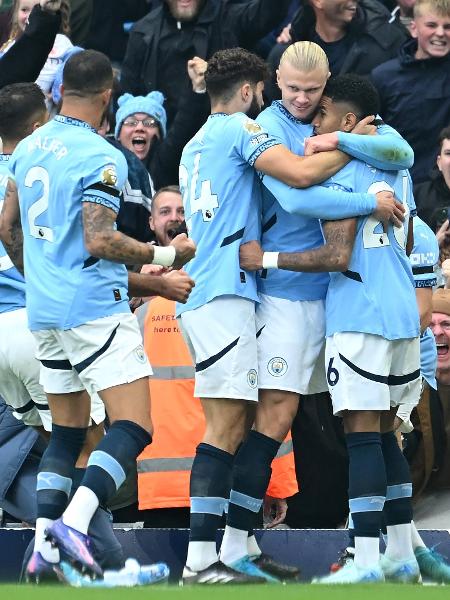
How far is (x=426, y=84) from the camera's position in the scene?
12180mm

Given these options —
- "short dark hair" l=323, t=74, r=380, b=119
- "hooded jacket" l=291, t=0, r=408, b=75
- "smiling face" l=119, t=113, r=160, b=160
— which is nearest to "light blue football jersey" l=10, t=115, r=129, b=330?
"short dark hair" l=323, t=74, r=380, b=119

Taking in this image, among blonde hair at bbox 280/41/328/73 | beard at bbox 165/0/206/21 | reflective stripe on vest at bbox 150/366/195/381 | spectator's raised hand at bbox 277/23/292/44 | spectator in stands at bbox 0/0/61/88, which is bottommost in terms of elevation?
reflective stripe on vest at bbox 150/366/195/381

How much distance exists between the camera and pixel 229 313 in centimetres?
820

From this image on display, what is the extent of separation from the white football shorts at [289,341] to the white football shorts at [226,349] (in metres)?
0.08

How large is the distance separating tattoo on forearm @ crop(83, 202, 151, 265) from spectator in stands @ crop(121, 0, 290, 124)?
520cm

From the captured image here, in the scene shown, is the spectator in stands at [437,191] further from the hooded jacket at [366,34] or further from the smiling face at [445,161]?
the hooded jacket at [366,34]

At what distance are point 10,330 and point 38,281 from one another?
52.2 inches

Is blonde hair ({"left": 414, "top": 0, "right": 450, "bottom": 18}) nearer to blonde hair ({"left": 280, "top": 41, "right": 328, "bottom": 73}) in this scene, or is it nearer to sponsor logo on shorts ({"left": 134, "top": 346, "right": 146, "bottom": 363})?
blonde hair ({"left": 280, "top": 41, "right": 328, "bottom": 73})

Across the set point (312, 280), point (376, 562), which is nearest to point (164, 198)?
point (312, 280)

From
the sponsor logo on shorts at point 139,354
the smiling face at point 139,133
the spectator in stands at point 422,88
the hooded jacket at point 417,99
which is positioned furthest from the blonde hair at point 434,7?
the sponsor logo on shorts at point 139,354

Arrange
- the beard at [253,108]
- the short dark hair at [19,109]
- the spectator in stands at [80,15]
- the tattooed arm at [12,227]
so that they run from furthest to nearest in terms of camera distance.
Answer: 1. the spectator in stands at [80,15]
2. the short dark hair at [19,109]
3. the beard at [253,108]
4. the tattooed arm at [12,227]

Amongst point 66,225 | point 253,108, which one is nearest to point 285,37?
point 253,108

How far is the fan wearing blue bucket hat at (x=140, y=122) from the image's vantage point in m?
12.5

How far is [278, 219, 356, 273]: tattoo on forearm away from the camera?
7.96 meters
